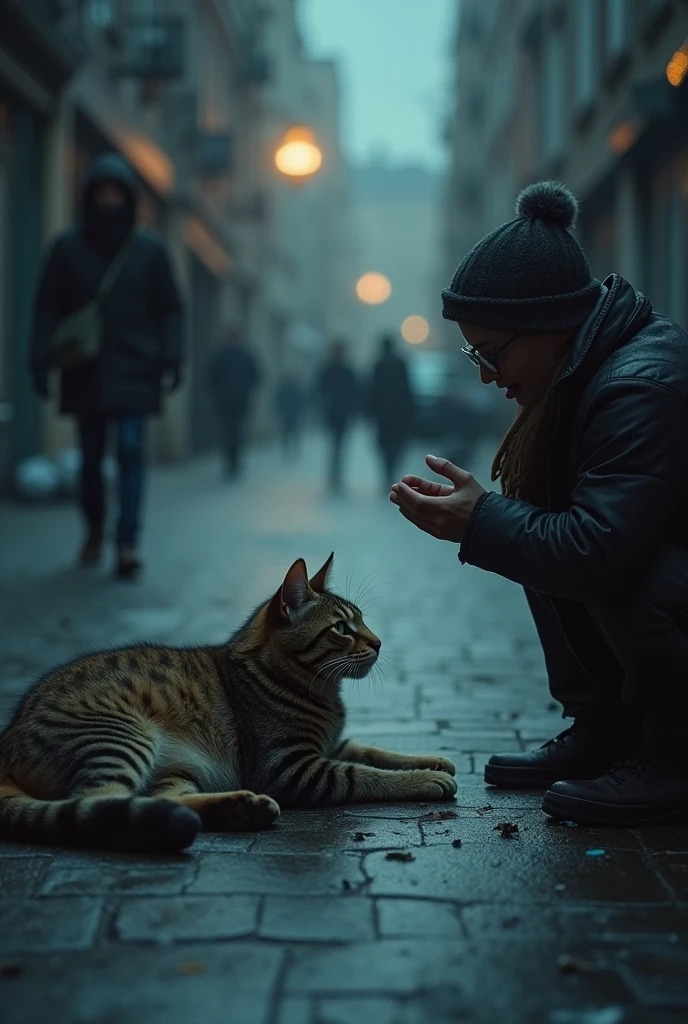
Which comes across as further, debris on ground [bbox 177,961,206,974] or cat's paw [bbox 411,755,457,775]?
cat's paw [bbox 411,755,457,775]

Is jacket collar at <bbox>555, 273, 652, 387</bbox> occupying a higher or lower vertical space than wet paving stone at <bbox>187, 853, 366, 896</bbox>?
higher

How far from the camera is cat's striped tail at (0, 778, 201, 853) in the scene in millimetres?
2922

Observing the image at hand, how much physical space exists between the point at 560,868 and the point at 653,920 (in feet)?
1.22

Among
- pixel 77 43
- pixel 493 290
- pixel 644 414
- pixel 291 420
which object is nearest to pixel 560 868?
pixel 644 414

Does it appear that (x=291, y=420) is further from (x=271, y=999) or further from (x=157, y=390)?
(x=271, y=999)

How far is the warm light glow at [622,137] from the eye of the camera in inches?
563

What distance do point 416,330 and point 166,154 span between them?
84274 millimetres

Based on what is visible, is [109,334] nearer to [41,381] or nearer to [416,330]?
[41,381]

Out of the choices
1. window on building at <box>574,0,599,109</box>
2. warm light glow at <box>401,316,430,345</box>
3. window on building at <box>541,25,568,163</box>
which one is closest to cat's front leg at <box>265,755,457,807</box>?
window on building at <box>574,0,599,109</box>

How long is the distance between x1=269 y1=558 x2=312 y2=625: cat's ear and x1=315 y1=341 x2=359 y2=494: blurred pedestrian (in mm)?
14173

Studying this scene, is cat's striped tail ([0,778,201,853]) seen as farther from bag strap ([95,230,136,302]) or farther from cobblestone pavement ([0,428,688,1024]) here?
bag strap ([95,230,136,302])

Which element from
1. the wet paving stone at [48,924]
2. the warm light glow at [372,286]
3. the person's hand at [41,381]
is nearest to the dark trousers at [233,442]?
the person's hand at [41,381]

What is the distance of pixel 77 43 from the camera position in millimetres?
13984

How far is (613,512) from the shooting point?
310 cm
